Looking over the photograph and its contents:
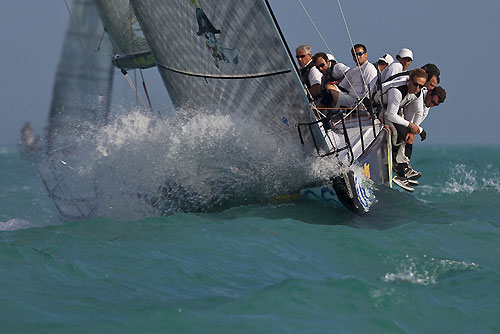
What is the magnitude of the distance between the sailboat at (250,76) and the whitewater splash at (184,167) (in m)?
0.15

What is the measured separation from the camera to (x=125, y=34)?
30.7 feet

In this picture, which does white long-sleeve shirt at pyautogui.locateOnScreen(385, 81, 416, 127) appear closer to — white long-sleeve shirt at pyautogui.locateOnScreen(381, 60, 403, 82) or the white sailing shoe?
white long-sleeve shirt at pyautogui.locateOnScreen(381, 60, 403, 82)

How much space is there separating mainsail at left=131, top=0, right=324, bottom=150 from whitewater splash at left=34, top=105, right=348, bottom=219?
0.73ft

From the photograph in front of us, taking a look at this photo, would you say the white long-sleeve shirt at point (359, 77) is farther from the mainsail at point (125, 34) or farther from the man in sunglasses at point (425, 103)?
the mainsail at point (125, 34)

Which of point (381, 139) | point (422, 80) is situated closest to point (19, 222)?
point (381, 139)

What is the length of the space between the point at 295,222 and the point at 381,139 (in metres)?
2.16

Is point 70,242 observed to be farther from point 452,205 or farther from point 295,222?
point 452,205

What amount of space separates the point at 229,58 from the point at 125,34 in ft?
7.77

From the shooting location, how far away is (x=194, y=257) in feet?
18.4

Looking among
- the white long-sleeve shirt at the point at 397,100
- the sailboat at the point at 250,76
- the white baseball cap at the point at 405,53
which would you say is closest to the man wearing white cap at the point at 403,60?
the white baseball cap at the point at 405,53

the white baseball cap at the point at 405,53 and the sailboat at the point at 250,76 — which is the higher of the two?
the white baseball cap at the point at 405,53

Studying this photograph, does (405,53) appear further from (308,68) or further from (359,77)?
(308,68)

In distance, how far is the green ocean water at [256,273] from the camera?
420 centimetres

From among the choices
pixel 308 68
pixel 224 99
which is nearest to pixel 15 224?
pixel 224 99
